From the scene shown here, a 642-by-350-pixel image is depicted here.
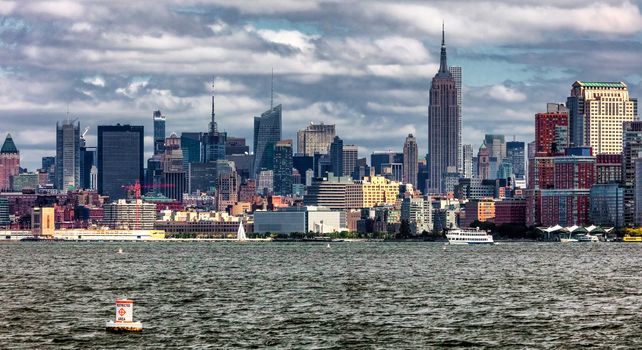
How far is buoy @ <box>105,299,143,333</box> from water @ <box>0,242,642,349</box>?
0.77m

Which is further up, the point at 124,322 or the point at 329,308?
the point at 124,322

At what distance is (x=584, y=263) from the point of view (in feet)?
604

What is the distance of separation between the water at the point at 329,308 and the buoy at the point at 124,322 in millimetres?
771

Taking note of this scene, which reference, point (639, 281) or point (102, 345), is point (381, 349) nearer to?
point (102, 345)

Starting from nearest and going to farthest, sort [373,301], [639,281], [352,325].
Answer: [352,325] < [373,301] < [639,281]

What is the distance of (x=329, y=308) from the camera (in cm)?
9744

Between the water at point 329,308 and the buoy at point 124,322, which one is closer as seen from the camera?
the water at point 329,308

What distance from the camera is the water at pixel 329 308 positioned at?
77750 mm

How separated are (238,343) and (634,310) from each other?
98.7 feet

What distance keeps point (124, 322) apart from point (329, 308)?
2099 centimetres

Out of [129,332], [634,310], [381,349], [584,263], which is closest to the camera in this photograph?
[381,349]

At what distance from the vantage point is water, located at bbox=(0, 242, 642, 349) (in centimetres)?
7775

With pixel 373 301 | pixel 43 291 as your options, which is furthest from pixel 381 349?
pixel 43 291

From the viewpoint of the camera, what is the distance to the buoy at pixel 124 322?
260ft
